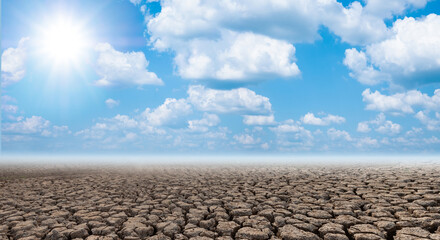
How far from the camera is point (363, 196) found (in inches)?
247

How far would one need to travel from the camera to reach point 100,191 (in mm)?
7824

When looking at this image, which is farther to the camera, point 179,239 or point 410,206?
point 410,206

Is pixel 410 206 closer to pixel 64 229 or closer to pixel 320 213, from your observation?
pixel 320 213

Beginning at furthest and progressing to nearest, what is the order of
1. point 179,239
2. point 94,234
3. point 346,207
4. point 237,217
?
point 346,207, point 237,217, point 94,234, point 179,239

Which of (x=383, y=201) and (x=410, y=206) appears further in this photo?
(x=383, y=201)

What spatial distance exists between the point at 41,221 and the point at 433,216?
6.04 metres

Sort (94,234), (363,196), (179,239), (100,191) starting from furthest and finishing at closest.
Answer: (100,191) < (363,196) < (94,234) < (179,239)

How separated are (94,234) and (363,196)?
5.03 metres

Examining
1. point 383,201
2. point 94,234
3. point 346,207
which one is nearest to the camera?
point 94,234

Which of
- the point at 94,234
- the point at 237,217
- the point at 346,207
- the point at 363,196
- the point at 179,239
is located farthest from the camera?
the point at 363,196

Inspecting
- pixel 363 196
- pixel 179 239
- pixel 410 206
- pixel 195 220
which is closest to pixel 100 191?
pixel 195 220

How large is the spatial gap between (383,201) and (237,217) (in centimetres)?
282

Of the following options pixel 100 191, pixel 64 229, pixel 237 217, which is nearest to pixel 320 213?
pixel 237 217

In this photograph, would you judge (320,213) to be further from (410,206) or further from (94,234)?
(94,234)
